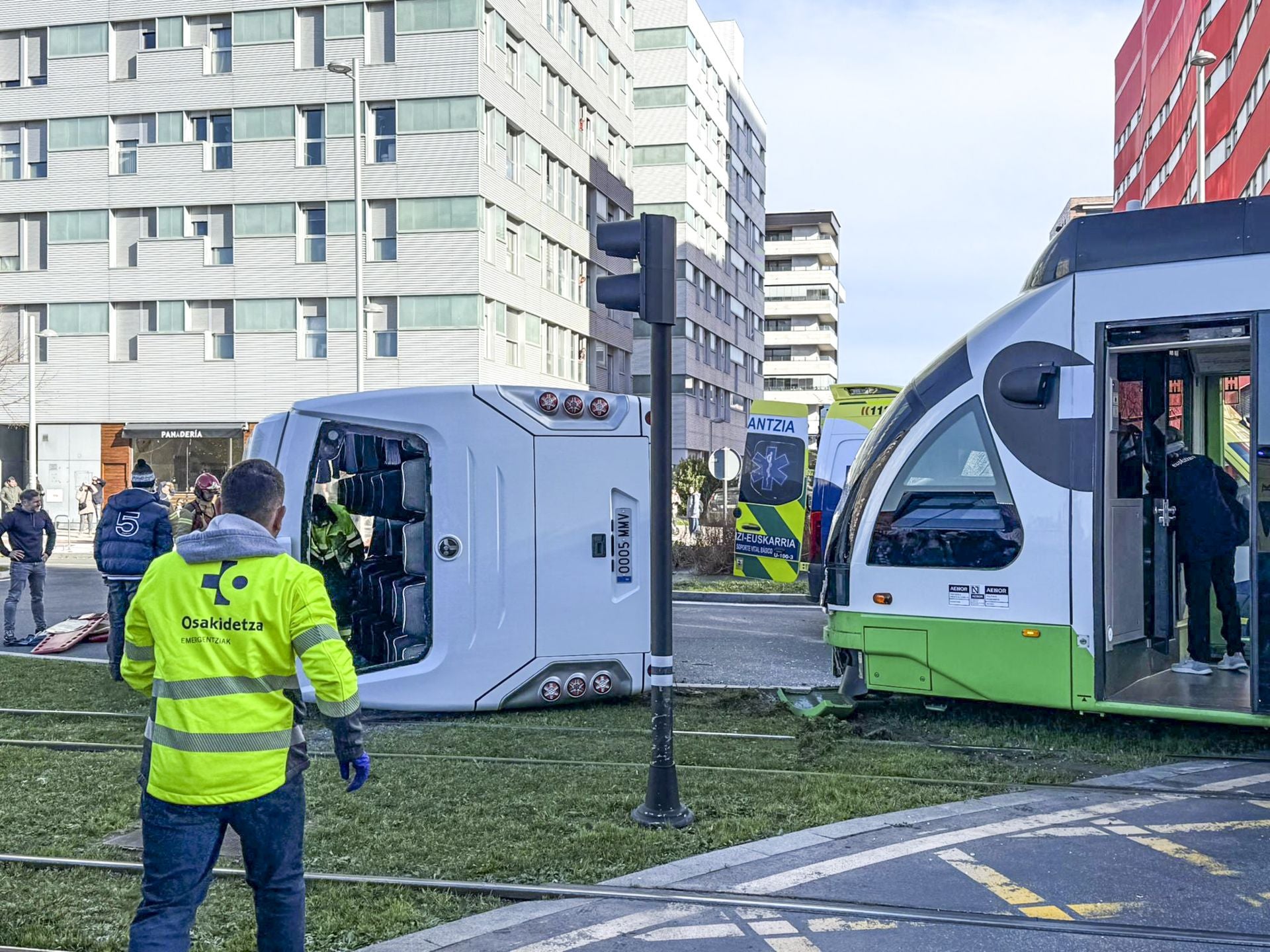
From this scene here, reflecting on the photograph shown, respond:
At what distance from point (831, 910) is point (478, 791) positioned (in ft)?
7.34

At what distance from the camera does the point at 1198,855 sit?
16.5ft

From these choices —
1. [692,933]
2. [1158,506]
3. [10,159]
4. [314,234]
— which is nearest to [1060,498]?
[1158,506]

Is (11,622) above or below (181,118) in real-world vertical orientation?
below

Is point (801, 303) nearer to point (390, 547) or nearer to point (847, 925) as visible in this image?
point (390, 547)

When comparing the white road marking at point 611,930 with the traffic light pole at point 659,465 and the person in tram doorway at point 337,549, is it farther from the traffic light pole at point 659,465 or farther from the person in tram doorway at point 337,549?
the person in tram doorway at point 337,549

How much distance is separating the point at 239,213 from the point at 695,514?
2055 centimetres

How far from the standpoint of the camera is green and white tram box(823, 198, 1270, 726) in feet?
22.0

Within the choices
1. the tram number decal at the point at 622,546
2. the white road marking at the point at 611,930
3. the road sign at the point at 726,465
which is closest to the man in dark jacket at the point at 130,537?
the tram number decal at the point at 622,546

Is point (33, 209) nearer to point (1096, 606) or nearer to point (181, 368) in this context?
point (181, 368)

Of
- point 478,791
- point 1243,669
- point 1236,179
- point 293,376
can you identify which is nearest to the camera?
point 478,791

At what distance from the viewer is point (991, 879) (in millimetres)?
4770

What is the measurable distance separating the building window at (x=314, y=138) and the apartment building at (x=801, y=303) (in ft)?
213

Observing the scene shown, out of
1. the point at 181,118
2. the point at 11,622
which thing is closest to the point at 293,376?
the point at 181,118

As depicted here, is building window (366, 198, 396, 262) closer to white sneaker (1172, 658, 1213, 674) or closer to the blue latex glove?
white sneaker (1172, 658, 1213, 674)
